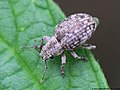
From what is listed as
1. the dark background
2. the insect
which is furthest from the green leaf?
the dark background

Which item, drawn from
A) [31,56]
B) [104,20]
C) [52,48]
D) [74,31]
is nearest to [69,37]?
[74,31]

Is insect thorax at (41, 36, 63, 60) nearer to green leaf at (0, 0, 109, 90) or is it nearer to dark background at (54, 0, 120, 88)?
green leaf at (0, 0, 109, 90)

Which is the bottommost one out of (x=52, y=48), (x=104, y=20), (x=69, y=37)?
(x=104, y=20)

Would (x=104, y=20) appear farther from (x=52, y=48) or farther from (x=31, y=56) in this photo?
(x=31, y=56)

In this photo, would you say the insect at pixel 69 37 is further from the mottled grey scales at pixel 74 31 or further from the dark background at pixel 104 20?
the dark background at pixel 104 20

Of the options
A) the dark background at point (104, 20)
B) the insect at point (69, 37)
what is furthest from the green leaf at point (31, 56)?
the dark background at point (104, 20)
